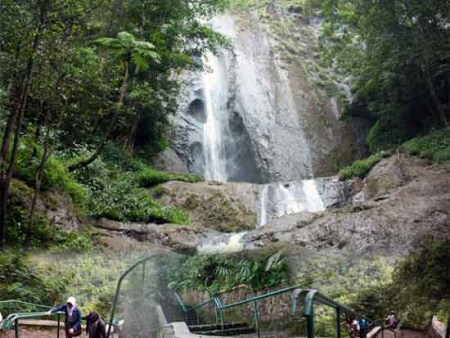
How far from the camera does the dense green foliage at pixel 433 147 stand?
14.5 m

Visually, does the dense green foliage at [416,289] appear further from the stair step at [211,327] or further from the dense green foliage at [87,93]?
the dense green foliage at [87,93]

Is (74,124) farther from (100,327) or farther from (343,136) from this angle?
(343,136)

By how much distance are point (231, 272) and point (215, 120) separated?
45.3 ft

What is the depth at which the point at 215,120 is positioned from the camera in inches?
978

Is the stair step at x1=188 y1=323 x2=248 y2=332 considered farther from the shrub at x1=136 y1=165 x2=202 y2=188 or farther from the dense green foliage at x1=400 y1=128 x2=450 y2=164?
the dense green foliage at x1=400 y1=128 x2=450 y2=164

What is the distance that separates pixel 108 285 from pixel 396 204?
22.9 feet

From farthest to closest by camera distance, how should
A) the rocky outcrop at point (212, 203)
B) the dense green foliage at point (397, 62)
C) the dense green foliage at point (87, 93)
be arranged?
1. the rocky outcrop at point (212, 203)
2. the dense green foliage at point (397, 62)
3. the dense green foliage at point (87, 93)

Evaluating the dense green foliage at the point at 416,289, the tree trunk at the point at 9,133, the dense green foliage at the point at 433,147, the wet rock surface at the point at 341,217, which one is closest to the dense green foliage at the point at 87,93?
the tree trunk at the point at 9,133

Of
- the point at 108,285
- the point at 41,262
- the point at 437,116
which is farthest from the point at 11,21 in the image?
the point at 437,116

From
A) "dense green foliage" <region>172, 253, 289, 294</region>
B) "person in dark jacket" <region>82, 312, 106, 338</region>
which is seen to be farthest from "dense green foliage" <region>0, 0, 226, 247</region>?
"person in dark jacket" <region>82, 312, 106, 338</region>

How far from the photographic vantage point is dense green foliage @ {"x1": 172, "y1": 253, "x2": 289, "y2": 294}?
1074 cm

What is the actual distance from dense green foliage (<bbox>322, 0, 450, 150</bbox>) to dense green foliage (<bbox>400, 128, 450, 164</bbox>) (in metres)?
1.59

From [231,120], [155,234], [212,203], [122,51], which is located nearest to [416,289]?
[155,234]

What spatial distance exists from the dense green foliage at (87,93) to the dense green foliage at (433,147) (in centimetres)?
770
